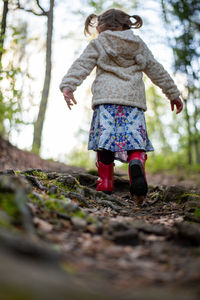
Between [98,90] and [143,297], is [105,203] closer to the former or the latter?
[98,90]

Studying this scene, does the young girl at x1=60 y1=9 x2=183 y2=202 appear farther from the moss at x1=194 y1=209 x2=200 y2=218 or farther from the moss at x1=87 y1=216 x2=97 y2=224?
the moss at x1=87 y1=216 x2=97 y2=224

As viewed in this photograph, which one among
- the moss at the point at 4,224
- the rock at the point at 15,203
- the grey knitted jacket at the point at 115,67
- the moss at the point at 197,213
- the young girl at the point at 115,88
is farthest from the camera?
the grey knitted jacket at the point at 115,67

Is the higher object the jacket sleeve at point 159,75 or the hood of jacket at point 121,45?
the hood of jacket at point 121,45

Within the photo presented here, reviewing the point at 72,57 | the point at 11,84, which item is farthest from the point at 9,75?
the point at 72,57

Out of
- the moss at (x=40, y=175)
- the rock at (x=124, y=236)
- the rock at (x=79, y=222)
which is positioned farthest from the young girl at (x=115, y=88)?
the rock at (x=124, y=236)

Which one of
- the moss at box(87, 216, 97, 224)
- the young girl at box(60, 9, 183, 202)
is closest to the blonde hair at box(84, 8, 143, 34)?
the young girl at box(60, 9, 183, 202)

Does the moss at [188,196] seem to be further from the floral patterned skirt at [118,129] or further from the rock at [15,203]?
the rock at [15,203]

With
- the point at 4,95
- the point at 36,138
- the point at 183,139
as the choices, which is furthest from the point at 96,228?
the point at 183,139

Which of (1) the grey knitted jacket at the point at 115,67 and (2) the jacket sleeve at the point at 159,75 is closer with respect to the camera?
(1) the grey knitted jacket at the point at 115,67

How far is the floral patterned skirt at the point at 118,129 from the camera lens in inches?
129

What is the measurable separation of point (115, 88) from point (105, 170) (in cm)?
99

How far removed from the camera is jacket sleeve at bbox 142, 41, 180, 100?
3.67 meters

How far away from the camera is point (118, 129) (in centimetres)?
337

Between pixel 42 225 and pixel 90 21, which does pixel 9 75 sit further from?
pixel 42 225
